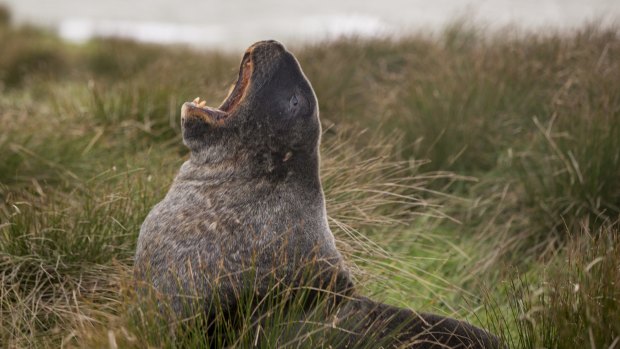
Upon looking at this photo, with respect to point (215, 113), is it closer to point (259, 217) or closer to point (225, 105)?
point (225, 105)

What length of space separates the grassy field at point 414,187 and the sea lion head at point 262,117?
0.67 m

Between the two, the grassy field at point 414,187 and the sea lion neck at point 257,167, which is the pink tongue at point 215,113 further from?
the grassy field at point 414,187

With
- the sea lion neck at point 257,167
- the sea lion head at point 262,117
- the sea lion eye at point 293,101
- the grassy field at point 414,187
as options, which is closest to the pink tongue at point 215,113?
the sea lion head at point 262,117

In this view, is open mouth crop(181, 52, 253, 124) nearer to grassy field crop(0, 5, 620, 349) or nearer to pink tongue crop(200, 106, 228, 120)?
pink tongue crop(200, 106, 228, 120)

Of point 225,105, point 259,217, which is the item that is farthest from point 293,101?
point 259,217

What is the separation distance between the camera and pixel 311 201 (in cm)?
296

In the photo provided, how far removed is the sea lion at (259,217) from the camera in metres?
2.77

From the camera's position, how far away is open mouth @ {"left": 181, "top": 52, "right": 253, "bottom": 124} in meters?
2.95

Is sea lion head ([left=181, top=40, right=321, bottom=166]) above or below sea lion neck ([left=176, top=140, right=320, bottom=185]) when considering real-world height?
above

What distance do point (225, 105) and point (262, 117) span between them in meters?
0.20

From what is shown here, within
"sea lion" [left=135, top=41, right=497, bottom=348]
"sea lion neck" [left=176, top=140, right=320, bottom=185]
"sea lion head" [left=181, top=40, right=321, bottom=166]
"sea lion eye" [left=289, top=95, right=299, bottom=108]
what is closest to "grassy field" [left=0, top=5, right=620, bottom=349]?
"sea lion" [left=135, top=41, right=497, bottom=348]

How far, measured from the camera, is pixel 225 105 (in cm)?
309

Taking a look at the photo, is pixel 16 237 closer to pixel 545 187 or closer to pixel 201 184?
pixel 201 184

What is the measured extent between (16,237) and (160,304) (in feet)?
4.17
